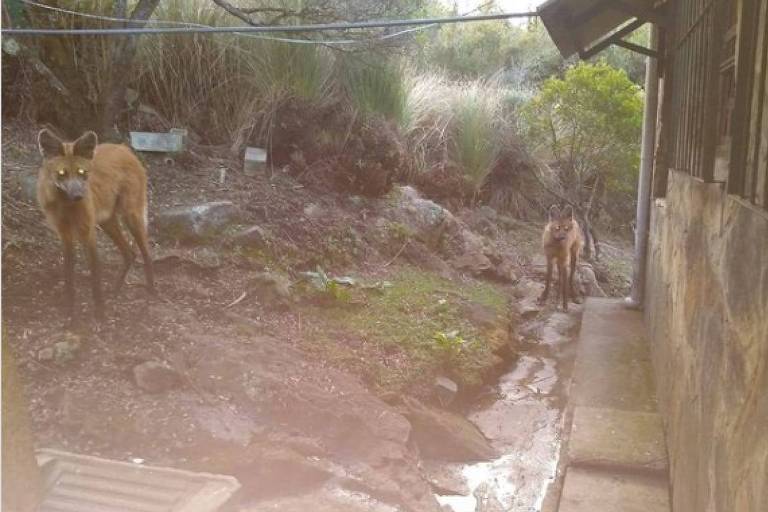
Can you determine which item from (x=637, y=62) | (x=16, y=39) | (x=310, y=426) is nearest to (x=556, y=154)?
(x=637, y=62)

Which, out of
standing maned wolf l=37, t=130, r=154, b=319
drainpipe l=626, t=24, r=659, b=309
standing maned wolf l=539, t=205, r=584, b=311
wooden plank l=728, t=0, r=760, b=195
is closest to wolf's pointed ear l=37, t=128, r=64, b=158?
standing maned wolf l=37, t=130, r=154, b=319

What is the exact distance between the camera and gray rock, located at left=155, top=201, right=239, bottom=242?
1968 mm

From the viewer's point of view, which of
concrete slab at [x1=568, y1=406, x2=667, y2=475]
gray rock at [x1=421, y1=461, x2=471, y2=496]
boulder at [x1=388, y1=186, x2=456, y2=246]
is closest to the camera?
gray rock at [x1=421, y1=461, x2=471, y2=496]

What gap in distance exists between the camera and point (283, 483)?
143 cm

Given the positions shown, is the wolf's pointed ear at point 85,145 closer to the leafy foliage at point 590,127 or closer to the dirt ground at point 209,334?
the dirt ground at point 209,334

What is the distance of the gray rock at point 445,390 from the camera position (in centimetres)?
224

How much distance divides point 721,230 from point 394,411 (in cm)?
97

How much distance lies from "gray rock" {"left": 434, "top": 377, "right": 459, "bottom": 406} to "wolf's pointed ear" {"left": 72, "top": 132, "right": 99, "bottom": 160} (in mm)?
1237

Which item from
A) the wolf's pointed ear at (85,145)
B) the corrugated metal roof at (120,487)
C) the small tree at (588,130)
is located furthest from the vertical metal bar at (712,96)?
the small tree at (588,130)

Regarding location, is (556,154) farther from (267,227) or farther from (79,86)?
(79,86)

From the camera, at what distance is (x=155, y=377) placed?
1.61m

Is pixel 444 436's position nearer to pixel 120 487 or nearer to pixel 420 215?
pixel 120 487

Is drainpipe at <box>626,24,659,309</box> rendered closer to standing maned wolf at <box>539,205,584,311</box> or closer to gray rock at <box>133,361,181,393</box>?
standing maned wolf at <box>539,205,584,311</box>

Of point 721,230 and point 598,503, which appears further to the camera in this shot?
point 598,503
